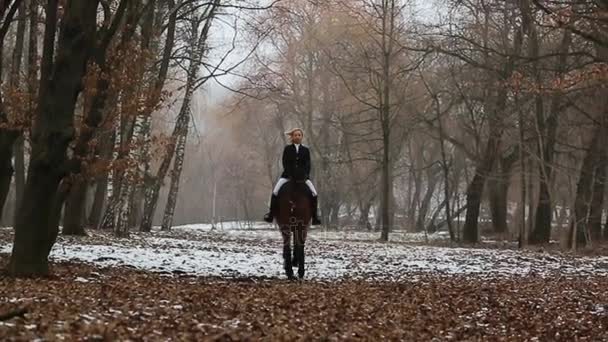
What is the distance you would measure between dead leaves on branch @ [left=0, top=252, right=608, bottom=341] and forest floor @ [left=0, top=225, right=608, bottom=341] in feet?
0.06

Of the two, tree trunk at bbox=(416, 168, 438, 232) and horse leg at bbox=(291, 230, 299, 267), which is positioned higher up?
tree trunk at bbox=(416, 168, 438, 232)

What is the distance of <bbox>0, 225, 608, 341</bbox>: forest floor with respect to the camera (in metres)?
7.07

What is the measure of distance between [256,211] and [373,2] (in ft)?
143

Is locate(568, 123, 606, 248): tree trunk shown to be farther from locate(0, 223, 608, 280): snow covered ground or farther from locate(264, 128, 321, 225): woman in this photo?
locate(264, 128, 321, 225): woman

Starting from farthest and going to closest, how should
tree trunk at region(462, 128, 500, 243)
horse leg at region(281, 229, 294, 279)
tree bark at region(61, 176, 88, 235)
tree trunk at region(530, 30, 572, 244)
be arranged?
tree trunk at region(462, 128, 500, 243) → tree trunk at region(530, 30, 572, 244) → tree bark at region(61, 176, 88, 235) → horse leg at region(281, 229, 294, 279)

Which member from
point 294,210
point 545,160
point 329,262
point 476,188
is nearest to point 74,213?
point 329,262

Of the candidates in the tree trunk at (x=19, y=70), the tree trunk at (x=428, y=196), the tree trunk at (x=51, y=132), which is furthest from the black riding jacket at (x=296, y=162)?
the tree trunk at (x=428, y=196)

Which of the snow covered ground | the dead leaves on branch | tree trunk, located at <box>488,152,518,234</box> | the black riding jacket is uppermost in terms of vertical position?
tree trunk, located at <box>488,152,518,234</box>

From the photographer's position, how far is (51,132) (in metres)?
10.4

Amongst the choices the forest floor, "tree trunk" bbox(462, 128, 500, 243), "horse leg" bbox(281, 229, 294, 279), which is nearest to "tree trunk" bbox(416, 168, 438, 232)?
"tree trunk" bbox(462, 128, 500, 243)

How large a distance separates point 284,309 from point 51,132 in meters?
3.97

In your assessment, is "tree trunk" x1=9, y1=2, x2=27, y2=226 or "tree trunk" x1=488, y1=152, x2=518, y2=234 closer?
"tree trunk" x1=9, y1=2, x2=27, y2=226

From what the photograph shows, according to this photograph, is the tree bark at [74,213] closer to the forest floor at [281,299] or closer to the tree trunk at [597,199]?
the forest floor at [281,299]

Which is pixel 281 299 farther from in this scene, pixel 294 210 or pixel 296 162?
pixel 296 162
